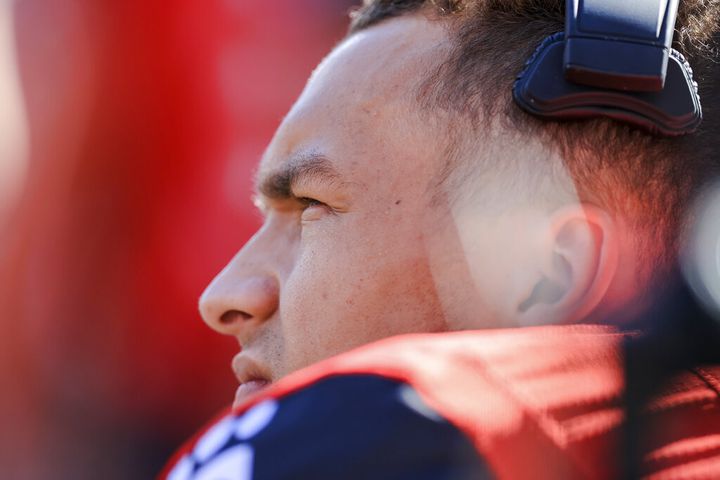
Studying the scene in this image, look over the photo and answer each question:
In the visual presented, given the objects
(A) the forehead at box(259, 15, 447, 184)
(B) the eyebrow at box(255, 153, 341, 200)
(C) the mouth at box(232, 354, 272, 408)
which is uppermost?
(A) the forehead at box(259, 15, 447, 184)

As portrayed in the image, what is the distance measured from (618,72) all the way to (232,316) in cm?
59

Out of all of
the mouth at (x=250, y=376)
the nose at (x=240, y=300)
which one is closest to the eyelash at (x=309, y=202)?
the nose at (x=240, y=300)

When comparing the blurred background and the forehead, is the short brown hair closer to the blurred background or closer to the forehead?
the forehead

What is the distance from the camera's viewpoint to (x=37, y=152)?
2.74 m

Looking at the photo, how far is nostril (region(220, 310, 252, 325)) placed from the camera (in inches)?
47.1

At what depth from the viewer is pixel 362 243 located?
1.09m

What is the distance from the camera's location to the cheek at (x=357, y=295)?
1.06 meters

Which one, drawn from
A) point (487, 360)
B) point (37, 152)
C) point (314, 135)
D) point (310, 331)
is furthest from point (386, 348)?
point (37, 152)

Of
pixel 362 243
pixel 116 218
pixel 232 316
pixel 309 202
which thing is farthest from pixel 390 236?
pixel 116 218

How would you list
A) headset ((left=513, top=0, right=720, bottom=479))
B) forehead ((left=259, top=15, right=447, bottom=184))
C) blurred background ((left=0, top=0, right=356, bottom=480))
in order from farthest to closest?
blurred background ((left=0, top=0, right=356, bottom=480)), forehead ((left=259, top=15, right=447, bottom=184)), headset ((left=513, top=0, right=720, bottom=479))

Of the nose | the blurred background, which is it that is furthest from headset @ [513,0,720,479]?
the blurred background

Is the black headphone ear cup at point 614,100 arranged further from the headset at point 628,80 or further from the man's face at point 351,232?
the man's face at point 351,232

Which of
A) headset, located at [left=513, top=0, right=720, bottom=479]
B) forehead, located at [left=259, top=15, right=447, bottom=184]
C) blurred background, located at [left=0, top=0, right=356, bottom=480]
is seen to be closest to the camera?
headset, located at [left=513, top=0, right=720, bottom=479]

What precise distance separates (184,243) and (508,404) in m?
2.15
